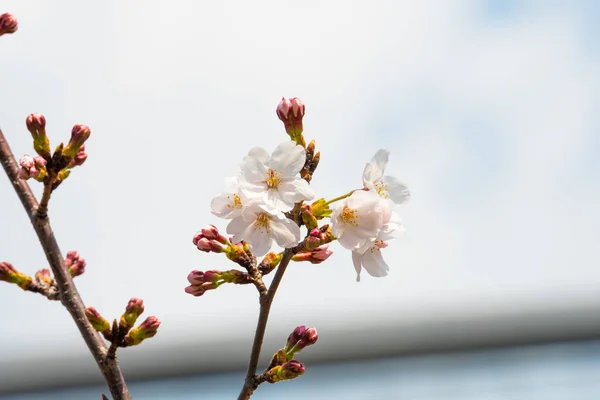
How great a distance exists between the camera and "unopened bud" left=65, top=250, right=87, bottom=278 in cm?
124

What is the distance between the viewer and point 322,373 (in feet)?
15.2

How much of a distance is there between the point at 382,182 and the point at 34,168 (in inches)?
20.0

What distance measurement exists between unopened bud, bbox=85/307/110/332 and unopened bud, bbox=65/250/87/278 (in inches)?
12.9

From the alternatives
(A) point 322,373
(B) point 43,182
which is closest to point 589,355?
(A) point 322,373

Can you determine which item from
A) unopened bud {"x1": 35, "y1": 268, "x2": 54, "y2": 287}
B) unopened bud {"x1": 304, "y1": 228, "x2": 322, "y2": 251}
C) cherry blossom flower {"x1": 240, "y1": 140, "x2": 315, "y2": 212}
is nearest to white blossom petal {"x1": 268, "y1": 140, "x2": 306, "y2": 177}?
cherry blossom flower {"x1": 240, "y1": 140, "x2": 315, "y2": 212}

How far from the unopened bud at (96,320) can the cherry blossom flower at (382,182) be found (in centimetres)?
42

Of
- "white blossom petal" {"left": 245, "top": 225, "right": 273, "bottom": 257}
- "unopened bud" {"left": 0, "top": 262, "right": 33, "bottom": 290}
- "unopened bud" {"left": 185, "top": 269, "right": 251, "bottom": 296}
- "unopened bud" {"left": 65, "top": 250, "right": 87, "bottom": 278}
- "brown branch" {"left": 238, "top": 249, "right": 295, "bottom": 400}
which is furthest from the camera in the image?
"unopened bud" {"left": 65, "top": 250, "right": 87, "bottom": 278}

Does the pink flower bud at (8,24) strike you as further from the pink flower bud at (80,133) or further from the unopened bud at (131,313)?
the unopened bud at (131,313)

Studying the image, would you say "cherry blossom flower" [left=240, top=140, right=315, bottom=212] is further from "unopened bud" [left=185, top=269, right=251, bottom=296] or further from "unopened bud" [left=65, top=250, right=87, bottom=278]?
"unopened bud" [left=65, top=250, right=87, bottom=278]

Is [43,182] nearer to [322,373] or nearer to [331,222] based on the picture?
[331,222]

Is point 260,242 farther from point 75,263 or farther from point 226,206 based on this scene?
point 75,263

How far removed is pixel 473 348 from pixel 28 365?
328 centimetres

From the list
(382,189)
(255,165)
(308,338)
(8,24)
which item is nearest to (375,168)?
(382,189)

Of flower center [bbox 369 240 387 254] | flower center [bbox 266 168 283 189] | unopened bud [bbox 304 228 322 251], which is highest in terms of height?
flower center [bbox 266 168 283 189]
